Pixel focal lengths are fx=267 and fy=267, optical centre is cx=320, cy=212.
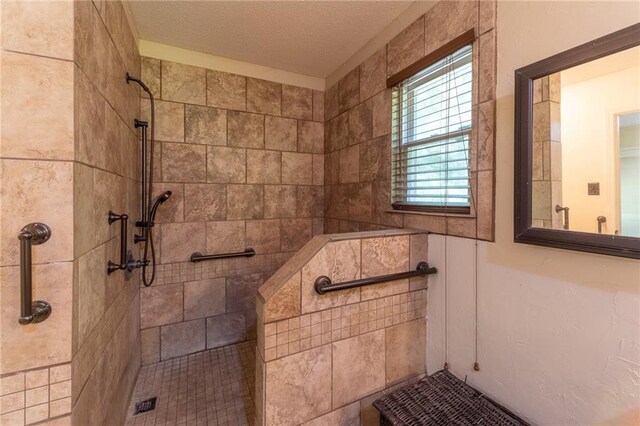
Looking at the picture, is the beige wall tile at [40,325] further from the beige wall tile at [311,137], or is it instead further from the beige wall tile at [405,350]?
the beige wall tile at [311,137]

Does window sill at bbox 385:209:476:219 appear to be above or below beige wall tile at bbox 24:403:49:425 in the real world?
above

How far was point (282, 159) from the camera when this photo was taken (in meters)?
2.56

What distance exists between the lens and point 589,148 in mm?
989

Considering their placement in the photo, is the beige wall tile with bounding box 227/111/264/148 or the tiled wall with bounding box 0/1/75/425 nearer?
the tiled wall with bounding box 0/1/75/425

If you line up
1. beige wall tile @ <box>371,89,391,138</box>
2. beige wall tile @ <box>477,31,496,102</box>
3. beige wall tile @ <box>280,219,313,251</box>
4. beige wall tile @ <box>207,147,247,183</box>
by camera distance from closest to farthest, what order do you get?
beige wall tile @ <box>477,31,496,102</box> < beige wall tile @ <box>371,89,391,138</box> < beige wall tile @ <box>207,147,247,183</box> < beige wall tile @ <box>280,219,313,251</box>

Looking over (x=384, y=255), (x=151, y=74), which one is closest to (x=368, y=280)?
(x=384, y=255)

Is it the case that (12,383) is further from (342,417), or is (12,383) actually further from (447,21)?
(447,21)

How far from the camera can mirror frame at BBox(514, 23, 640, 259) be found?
2.88 ft

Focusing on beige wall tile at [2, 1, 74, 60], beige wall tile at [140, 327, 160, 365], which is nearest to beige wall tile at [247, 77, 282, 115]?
beige wall tile at [2, 1, 74, 60]

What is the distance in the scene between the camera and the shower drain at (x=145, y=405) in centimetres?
169

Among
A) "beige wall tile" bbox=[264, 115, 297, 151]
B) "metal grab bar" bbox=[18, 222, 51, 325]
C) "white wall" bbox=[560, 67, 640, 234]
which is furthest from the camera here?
"beige wall tile" bbox=[264, 115, 297, 151]

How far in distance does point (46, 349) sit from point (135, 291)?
3.92ft

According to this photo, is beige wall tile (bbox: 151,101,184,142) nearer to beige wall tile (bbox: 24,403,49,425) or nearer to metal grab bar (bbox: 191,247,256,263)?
metal grab bar (bbox: 191,247,256,263)

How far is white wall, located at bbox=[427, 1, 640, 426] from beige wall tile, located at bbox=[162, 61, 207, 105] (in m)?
2.08
